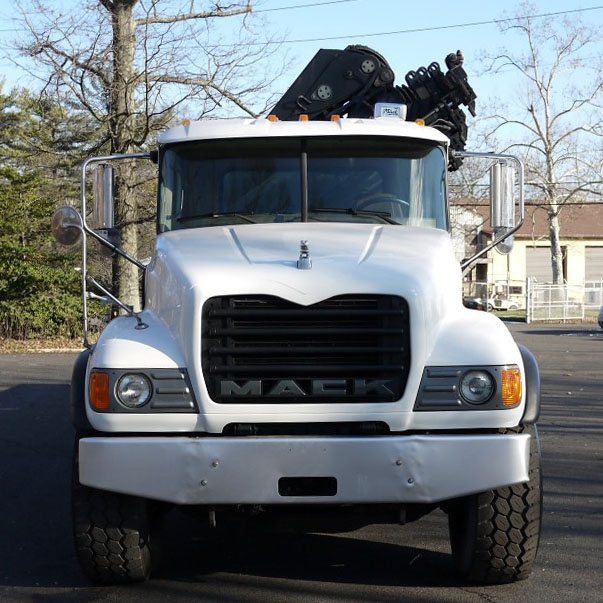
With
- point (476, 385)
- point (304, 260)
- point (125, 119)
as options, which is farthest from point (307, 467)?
point (125, 119)

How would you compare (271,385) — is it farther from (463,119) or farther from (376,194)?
(463,119)

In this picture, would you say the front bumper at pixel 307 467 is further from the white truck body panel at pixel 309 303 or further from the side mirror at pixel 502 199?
the side mirror at pixel 502 199

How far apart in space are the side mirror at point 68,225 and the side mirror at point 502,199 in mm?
2613

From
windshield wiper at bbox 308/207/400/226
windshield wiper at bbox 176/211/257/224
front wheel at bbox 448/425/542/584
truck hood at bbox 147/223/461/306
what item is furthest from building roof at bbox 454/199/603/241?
front wheel at bbox 448/425/542/584

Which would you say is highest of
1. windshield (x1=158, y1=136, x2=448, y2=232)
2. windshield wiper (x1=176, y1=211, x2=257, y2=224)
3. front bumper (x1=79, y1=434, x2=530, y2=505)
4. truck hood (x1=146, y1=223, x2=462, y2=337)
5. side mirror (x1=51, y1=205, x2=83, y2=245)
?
windshield (x1=158, y1=136, x2=448, y2=232)

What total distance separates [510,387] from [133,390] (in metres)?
1.83

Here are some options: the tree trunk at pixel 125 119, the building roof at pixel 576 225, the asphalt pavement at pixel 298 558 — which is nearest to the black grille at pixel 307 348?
the asphalt pavement at pixel 298 558

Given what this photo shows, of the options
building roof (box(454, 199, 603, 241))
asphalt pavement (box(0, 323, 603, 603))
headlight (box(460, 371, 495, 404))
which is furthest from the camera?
building roof (box(454, 199, 603, 241))

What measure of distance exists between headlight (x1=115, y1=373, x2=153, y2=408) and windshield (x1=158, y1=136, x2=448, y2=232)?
5.95 feet

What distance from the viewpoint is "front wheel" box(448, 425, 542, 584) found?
518 centimetres

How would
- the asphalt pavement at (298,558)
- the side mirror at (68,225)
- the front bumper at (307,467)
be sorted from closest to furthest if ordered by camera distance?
the front bumper at (307,467) → the asphalt pavement at (298,558) → the side mirror at (68,225)

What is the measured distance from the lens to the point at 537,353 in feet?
76.1

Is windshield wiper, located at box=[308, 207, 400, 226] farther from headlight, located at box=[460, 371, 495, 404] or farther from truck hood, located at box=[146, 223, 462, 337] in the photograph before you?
headlight, located at box=[460, 371, 495, 404]

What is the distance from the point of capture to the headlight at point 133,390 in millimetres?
5016
